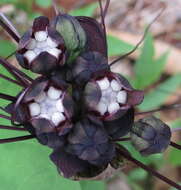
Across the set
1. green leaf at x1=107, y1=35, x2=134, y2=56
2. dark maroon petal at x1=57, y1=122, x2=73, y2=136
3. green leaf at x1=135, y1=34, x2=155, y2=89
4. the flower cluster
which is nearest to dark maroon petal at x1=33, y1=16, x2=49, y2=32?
the flower cluster

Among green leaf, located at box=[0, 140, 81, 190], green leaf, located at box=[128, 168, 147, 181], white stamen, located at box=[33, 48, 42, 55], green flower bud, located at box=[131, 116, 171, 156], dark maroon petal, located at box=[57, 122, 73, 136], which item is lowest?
green leaf, located at box=[128, 168, 147, 181]

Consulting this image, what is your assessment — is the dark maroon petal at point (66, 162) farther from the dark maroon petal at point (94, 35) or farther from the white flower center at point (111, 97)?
the dark maroon petal at point (94, 35)

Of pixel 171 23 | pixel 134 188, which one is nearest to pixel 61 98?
pixel 134 188

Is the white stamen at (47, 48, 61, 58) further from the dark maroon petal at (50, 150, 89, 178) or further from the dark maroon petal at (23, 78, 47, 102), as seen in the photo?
the dark maroon petal at (50, 150, 89, 178)

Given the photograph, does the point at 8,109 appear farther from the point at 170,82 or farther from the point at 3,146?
the point at 170,82

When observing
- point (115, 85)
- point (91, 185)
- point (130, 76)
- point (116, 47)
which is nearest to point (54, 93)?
point (115, 85)

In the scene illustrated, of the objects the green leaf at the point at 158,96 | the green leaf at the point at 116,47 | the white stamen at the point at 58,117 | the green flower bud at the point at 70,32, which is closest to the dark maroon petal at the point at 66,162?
the white stamen at the point at 58,117

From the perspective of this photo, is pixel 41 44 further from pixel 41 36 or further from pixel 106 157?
pixel 106 157
